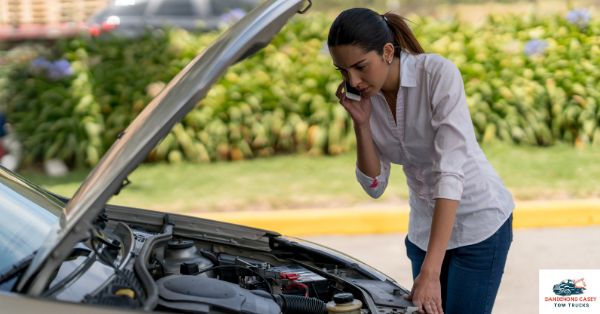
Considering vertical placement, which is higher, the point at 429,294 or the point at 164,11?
the point at 164,11

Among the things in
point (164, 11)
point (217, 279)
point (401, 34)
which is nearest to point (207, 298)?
point (217, 279)

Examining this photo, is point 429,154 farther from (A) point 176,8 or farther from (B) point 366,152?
(A) point 176,8

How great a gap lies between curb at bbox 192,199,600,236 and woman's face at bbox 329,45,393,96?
369cm

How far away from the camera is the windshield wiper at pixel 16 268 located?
2.58m

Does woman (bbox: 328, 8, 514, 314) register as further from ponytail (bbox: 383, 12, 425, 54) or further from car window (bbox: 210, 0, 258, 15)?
car window (bbox: 210, 0, 258, 15)

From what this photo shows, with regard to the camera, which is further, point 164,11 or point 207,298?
point 164,11

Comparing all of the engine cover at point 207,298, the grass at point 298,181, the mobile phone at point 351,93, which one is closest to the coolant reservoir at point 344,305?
the engine cover at point 207,298

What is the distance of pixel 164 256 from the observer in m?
3.23

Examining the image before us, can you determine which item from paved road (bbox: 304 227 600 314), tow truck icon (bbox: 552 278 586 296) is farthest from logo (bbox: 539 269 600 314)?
paved road (bbox: 304 227 600 314)

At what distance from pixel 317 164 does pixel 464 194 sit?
5.05 meters

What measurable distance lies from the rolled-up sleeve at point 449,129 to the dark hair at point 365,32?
179 millimetres

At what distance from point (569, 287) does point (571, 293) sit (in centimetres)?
4

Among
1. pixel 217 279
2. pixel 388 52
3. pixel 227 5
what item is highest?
pixel 227 5

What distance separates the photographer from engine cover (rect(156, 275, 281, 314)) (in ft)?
8.55
